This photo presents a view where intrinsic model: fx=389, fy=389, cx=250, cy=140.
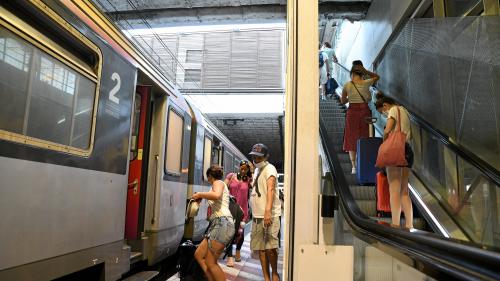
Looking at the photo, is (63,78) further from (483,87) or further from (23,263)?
(483,87)

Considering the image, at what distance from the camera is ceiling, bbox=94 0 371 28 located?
9.48 meters

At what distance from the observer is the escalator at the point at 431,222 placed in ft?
3.55

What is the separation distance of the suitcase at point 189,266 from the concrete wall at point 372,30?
575 cm

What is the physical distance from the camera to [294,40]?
176 cm

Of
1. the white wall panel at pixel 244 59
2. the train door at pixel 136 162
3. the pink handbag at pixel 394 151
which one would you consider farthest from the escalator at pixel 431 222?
the white wall panel at pixel 244 59

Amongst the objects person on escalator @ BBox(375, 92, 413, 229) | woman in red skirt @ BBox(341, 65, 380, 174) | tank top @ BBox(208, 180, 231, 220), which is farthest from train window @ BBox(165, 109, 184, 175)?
person on escalator @ BBox(375, 92, 413, 229)

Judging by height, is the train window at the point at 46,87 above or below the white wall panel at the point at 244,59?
below

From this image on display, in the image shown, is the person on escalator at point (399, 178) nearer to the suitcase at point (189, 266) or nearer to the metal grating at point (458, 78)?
the metal grating at point (458, 78)

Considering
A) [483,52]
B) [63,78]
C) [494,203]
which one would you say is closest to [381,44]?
[483,52]

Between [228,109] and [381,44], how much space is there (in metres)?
9.10

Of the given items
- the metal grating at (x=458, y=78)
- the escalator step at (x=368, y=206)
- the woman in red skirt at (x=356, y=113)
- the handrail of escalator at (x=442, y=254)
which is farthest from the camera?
the woman in red skirt at (x=356, y=113)

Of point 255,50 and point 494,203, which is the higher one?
point 255,50

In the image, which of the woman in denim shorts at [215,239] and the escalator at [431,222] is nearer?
the escalator at [431,222]

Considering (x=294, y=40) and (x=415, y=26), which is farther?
(x=415, y=26)
